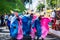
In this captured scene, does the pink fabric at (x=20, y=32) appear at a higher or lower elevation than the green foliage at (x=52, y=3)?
higher

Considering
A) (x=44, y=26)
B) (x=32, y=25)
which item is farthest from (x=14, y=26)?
(x=44, y=26)

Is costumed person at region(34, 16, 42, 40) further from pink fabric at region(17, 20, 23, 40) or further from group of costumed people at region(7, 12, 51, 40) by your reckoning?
pink fabric at region(17, 20, 23, 40)

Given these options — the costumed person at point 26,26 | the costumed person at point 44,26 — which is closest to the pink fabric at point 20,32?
the costumed person at point 26,26

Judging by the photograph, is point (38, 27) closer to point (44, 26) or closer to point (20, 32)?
point (44, 26)

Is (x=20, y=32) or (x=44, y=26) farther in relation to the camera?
(x=44, y=26)

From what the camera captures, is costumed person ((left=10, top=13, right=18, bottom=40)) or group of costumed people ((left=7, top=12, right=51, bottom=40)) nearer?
costumed person ((left=10, top=13, right=18, bottom=40))

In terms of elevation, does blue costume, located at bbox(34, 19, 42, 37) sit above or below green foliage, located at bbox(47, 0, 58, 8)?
above

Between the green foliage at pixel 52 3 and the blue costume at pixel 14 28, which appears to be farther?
the green foliage at pixel 52 3

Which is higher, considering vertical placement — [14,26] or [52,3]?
[14,26]

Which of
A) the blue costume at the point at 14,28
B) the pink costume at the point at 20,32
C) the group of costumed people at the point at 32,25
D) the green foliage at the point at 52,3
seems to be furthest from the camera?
the green foliage at the point at 52,3

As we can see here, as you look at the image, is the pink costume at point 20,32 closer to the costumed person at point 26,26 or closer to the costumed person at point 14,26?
the costumed person at point 14,26

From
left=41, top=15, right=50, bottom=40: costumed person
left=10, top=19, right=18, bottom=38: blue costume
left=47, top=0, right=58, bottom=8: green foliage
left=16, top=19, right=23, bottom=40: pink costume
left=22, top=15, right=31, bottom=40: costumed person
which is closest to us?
left=10, top=19, right=18, bottom=38: blue costume

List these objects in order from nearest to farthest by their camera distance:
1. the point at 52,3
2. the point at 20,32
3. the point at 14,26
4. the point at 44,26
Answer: the point at 14,26
the point at 20,32
the point at 44,26
the point at 52,3

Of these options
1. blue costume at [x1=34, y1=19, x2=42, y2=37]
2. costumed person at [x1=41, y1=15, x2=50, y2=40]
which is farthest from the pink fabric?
costumed person at [x1=41, y1=15, x2=50, y2=40]
